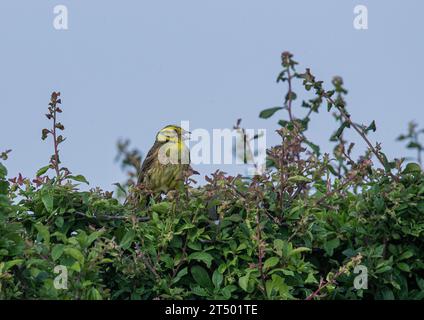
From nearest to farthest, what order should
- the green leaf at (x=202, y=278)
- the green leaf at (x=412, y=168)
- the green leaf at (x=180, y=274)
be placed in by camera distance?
the green leaf at (x=180, y=274) < the green leaf at (x=202, y=278) < the green leaf at (x=412, y=168)

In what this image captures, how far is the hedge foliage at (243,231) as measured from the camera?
570 cm

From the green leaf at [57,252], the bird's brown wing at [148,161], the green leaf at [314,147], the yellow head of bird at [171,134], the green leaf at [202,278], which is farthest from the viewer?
the yellow head of bird at [171,134]

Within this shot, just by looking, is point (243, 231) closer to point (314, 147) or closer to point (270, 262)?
point (270, 262)

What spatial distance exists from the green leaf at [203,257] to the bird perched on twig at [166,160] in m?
2.86

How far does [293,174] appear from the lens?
614 centimetres

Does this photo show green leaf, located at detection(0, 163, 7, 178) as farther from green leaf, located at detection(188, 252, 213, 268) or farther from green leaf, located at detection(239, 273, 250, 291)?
green leaf, located at detection(239, 273, 250, 291)

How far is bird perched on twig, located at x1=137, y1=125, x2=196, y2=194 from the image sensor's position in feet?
29.8

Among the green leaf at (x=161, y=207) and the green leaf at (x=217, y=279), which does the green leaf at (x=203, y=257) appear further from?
the green leaf at (x=161, y=207)

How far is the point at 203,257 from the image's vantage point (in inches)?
231

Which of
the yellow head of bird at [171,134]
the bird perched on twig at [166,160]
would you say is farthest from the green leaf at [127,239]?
the yellow head of bird at [171,134]
